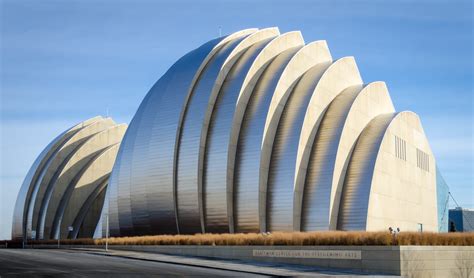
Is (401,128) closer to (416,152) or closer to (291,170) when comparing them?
(416,152)

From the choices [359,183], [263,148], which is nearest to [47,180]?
[263,148]

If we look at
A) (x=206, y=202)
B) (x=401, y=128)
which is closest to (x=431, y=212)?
(x=401, y=128)

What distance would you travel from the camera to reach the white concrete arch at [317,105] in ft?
155

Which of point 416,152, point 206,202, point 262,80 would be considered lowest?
point 206,202

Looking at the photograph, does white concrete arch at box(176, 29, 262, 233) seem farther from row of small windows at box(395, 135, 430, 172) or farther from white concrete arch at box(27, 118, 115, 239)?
white concrete arch at box(27, 118, 115, 239)

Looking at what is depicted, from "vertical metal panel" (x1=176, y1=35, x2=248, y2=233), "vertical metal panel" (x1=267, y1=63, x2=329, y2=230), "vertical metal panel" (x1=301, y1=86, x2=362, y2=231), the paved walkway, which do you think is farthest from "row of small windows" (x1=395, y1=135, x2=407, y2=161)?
the paved walkway

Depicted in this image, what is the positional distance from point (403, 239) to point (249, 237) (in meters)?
11.2

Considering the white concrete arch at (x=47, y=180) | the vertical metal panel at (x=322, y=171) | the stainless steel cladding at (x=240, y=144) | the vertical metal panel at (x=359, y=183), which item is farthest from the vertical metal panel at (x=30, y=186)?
the vertical metal panel at (x=359, y=183)

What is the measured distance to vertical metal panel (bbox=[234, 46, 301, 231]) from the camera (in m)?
47.3

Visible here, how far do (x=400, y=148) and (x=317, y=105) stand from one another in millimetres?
10191

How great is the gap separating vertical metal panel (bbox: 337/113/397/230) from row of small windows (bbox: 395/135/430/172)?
3.23 m

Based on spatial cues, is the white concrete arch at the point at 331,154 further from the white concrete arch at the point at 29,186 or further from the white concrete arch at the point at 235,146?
the white concrete arch at the point at 29,186

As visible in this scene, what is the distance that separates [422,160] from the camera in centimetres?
6350

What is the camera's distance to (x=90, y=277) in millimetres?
24469
